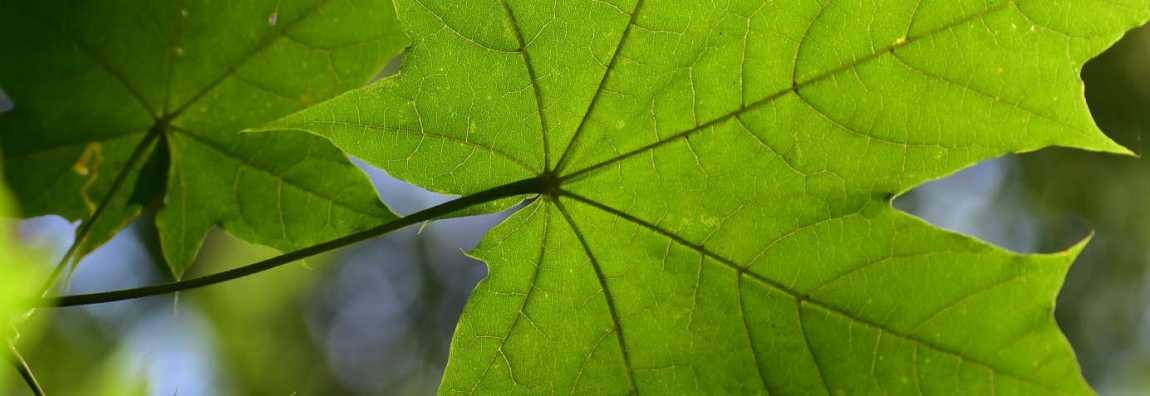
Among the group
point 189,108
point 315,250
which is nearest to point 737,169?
point 315,250

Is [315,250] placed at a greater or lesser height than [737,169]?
greater

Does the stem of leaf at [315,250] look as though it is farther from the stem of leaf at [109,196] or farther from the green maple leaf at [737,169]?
the stem of leaf at [109,196]

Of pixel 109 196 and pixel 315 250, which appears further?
pixel 109 196

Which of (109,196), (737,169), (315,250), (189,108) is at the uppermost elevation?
(189,108)

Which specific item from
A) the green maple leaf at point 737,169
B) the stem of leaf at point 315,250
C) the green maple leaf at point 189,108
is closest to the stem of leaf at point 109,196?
the green maple leaf at point 189,108

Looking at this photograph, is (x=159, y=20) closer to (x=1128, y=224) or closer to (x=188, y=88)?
(x=188, y=88)

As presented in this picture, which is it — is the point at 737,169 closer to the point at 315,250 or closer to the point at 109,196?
the point at 315,250
